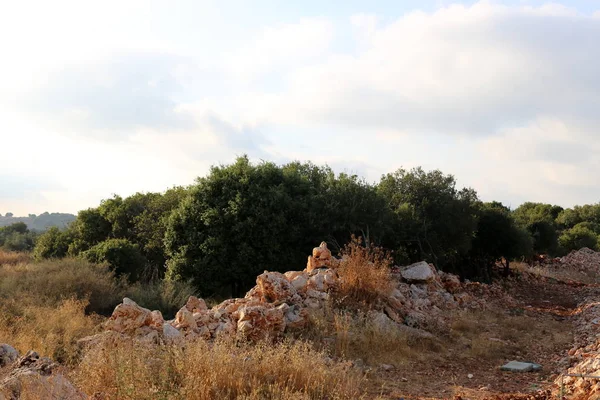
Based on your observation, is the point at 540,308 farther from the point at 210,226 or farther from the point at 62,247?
the point at 62,247

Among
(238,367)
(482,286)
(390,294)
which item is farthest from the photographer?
(482,286)

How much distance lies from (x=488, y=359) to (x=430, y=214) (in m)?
8.51

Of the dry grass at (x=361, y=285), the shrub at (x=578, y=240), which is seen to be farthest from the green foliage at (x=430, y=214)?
the shrub at (x=578, y=240)

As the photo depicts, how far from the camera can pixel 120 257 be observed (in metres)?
15.3

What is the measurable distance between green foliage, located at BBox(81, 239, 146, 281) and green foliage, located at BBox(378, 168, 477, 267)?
774cm

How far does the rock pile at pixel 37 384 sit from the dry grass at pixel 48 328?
5.44ft

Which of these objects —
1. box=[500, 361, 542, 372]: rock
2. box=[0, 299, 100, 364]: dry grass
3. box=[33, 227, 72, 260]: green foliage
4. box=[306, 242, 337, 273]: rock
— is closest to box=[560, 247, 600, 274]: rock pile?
box=[306, 242, 337, 273]: rock

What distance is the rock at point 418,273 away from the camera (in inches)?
504

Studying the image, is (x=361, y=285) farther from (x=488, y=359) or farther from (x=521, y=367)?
(x=521, y=367)

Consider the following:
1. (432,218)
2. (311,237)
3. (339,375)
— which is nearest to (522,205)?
(432,218)

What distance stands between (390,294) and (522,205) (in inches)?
1598

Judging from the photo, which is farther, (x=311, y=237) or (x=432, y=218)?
(x=432, y=218)

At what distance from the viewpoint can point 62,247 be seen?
20656 mm

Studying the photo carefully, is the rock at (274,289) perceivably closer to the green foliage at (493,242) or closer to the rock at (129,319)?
the rock at (129,319)
